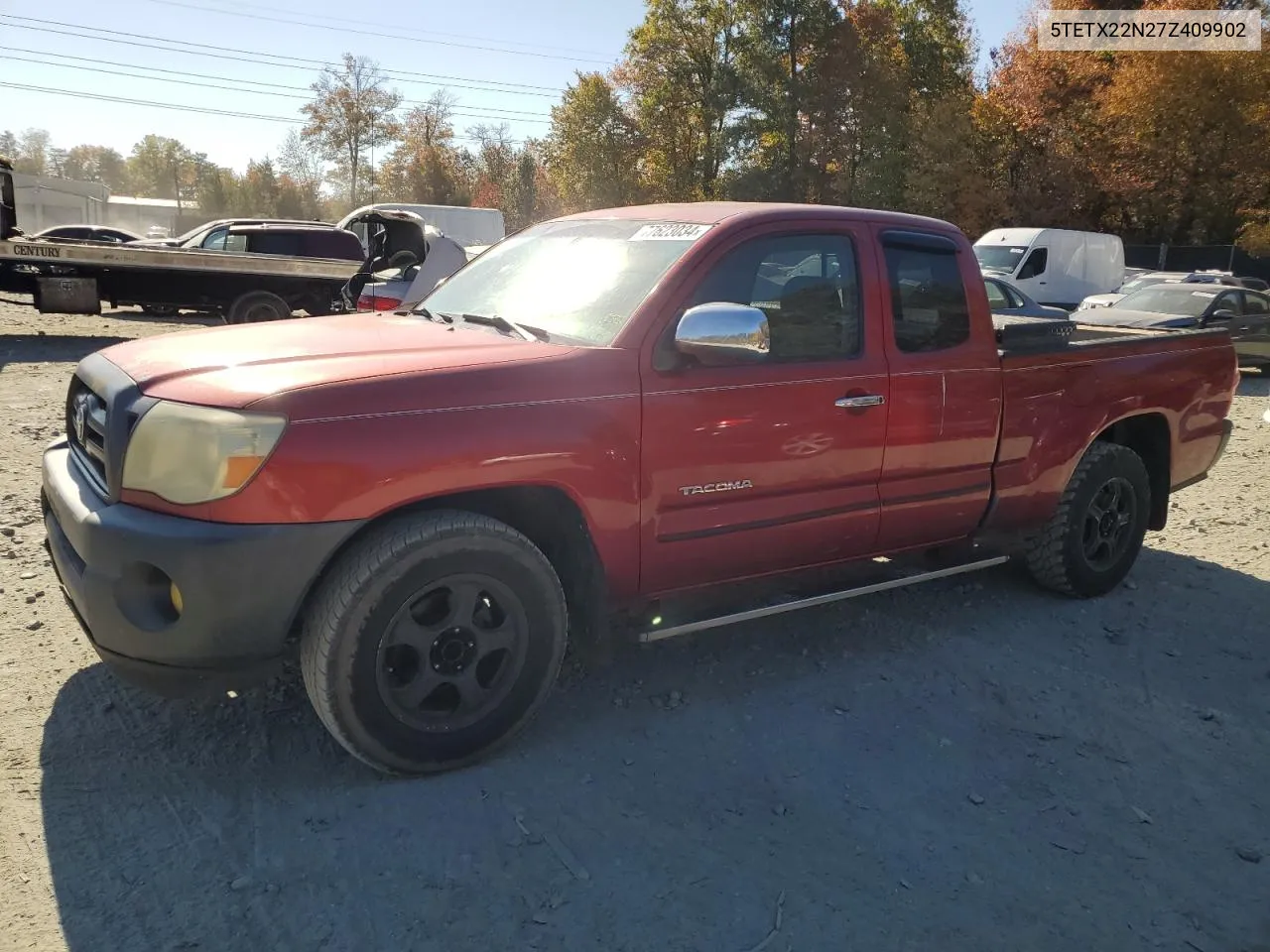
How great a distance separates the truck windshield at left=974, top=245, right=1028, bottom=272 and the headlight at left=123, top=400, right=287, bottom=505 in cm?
1982

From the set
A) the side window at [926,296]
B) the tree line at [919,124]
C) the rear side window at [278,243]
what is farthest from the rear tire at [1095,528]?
the tree line at [919,124]

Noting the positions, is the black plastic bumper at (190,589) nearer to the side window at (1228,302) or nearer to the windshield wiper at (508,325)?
the windshield wiper at (508,325)

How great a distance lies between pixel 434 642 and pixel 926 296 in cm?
257

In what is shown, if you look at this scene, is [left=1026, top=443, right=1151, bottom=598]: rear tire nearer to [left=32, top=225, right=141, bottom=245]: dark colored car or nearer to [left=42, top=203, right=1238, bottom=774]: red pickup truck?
[left=42, top=203, right=1238, bottom=774]: red pickup truck

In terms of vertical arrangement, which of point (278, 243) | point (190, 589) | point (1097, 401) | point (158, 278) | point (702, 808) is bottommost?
point (702, 808)

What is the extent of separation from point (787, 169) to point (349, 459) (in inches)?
1392

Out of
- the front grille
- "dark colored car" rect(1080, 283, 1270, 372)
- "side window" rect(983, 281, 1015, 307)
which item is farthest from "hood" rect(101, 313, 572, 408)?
"dark colored car" rect(1080, 283, 1270, 372)

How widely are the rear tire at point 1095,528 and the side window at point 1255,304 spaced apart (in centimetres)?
1239

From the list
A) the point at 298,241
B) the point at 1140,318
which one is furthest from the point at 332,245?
the point at 1140,318

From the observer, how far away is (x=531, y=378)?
3.03 metres

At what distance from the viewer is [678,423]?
3297mm

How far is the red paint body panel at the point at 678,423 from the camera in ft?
9.05

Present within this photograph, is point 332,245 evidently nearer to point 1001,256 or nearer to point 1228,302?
point 1001,256

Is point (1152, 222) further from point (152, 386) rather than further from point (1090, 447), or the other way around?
point (152, 386)
